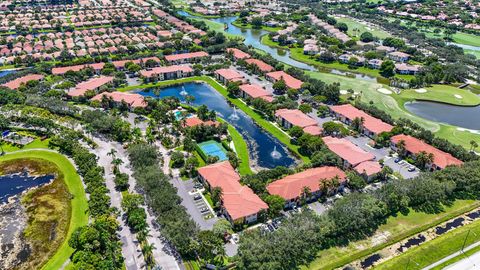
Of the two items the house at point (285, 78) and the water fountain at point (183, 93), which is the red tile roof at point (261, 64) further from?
the water fountain at point (183, 93)

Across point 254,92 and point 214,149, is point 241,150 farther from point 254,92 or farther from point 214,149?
point 254,92

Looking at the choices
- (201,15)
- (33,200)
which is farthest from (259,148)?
(201,15)

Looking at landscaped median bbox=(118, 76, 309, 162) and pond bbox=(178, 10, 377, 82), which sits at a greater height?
pond bbox=(178, 10, 377, 82)

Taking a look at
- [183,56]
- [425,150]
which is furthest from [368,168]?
[183,56]

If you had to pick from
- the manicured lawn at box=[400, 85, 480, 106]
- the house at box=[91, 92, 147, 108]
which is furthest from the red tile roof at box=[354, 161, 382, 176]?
the house at box=[91, 92, 147, 108]

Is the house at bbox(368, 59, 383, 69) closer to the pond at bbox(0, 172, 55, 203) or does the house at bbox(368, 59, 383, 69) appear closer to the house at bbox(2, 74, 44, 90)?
the pond at bbox(0, 172, 55, 203)
